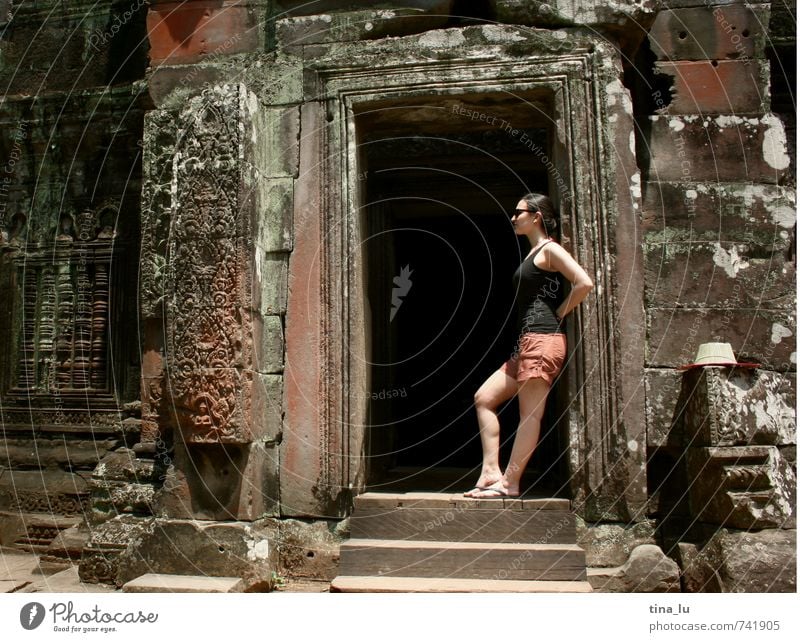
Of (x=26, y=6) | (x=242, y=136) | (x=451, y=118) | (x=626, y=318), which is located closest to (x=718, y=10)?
(x=451, y=118)

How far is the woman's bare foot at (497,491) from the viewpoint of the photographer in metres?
5.14

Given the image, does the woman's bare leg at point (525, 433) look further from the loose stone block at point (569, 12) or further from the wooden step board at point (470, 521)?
the loose stone block at point (569, 12)

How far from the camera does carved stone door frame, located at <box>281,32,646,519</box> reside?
5.06 m

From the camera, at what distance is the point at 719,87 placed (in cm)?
610

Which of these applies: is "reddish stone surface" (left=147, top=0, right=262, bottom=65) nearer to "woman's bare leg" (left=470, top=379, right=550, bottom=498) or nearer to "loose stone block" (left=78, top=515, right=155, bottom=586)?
"woman's bare leg" (left=470, top=379, right=550, bottom=498)

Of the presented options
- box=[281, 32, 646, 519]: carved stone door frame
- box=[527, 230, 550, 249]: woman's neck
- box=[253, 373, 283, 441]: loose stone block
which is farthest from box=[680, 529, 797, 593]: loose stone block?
box=[253, 373, 283, 441]: loose stone block

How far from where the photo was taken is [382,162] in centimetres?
765

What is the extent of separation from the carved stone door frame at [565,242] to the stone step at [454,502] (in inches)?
5.6

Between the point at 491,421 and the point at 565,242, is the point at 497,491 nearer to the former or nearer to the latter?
the point at 491,421

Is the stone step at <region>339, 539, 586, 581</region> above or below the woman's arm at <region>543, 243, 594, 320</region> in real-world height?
below

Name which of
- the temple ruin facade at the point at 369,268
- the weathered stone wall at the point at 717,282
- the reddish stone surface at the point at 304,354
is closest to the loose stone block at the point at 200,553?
the temple ruin facade at the point at 369,268

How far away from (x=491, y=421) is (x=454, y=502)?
597mm

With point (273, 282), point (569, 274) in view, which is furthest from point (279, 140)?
point (569, 274)

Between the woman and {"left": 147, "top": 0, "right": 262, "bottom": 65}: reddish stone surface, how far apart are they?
256cm
